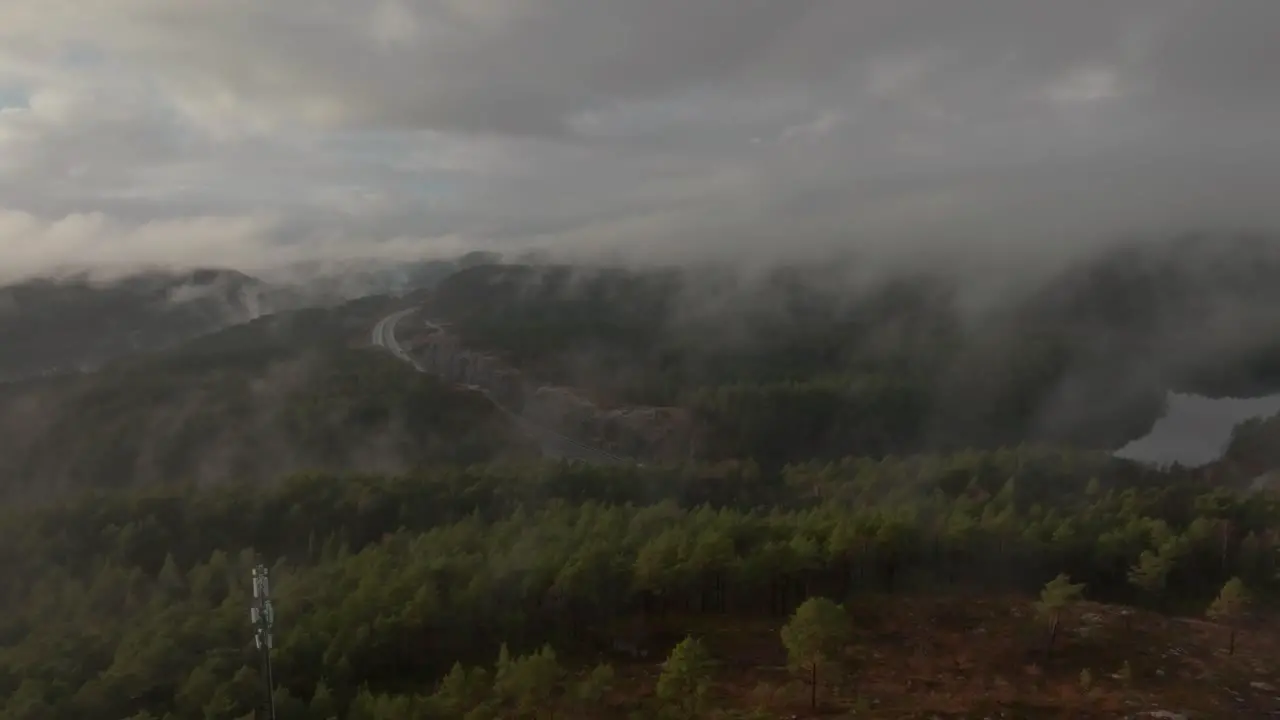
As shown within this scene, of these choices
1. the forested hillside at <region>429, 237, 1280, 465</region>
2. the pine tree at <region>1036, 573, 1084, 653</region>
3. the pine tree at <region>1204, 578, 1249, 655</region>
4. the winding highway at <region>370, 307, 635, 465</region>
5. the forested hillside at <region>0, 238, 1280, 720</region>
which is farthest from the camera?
the forested hillside at <region>429, 237, 1280, 465</region>

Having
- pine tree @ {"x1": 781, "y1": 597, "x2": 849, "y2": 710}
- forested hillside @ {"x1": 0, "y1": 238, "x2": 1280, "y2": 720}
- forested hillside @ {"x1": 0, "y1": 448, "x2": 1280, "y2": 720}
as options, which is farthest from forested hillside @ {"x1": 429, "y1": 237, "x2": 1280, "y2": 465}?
pine tree @ {"x1": 781, "y1": 597, "x2": 849, "y2": 710}

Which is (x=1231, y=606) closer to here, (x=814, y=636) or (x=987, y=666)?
(x=987, y=666)

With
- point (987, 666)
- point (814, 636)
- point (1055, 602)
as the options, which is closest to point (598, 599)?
point (814, 636)

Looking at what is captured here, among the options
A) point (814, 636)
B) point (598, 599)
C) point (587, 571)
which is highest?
point (587, 571)

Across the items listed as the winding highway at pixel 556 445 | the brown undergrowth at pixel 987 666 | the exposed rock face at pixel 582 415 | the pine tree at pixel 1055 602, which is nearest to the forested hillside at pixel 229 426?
the winding highway at pixel 556 445

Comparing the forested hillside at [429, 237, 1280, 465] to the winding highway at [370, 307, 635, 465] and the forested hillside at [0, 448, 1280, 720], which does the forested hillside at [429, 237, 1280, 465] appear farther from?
the forested hillside at [0, 448, 1280, 720]

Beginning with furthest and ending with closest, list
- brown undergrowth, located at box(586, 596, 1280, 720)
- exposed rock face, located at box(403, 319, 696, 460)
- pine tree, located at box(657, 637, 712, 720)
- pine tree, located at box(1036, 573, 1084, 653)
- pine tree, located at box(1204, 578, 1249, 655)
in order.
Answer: exposed rock face, located at box(403, 319, 696, 460) → pine tree, located at box(1204, 578, 1249, 655) → pine tree, located at box(1036, 573, 1084, 653) → brown undergrowth, located at box(586, 596, 1280, 720) → pine tree, located at box(657, 637, 712, 720)

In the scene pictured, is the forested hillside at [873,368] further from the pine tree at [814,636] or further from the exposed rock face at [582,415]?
the pine tree at [814,636]

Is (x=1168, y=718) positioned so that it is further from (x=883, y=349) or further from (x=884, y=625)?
(x=883, y=349)
